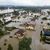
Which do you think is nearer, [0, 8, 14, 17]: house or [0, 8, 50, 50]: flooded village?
[0, 8, 50, 50]: flooded village

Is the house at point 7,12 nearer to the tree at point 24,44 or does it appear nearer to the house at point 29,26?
the house at point 29,26

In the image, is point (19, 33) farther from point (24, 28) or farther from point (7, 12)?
point (7, 12)

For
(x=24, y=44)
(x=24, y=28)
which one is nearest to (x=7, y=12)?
(x=24, y=28)

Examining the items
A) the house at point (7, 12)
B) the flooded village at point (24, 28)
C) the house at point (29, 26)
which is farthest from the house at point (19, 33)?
the house at point (7, 12)

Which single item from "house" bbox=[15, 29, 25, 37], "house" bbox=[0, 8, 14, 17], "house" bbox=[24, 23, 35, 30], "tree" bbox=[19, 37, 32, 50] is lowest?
"tree" bbox=[19, 37, 32, 50]

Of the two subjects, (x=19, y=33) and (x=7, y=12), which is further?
(x=7, y=12)

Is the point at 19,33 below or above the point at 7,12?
below

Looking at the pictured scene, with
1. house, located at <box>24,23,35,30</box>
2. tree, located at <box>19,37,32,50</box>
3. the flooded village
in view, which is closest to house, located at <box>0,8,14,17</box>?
the flooded village

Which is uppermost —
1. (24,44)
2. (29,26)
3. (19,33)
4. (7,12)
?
(7,12)

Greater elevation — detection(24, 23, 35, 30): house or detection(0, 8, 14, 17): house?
detection(0, 8, 14, 17): house

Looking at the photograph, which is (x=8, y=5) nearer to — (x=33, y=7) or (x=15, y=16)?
(x=15, y=16)

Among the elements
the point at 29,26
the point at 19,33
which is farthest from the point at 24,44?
the point at 29,26

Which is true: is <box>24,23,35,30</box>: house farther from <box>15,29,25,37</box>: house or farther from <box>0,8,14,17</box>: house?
<box>0,8,14,17</box>: house
